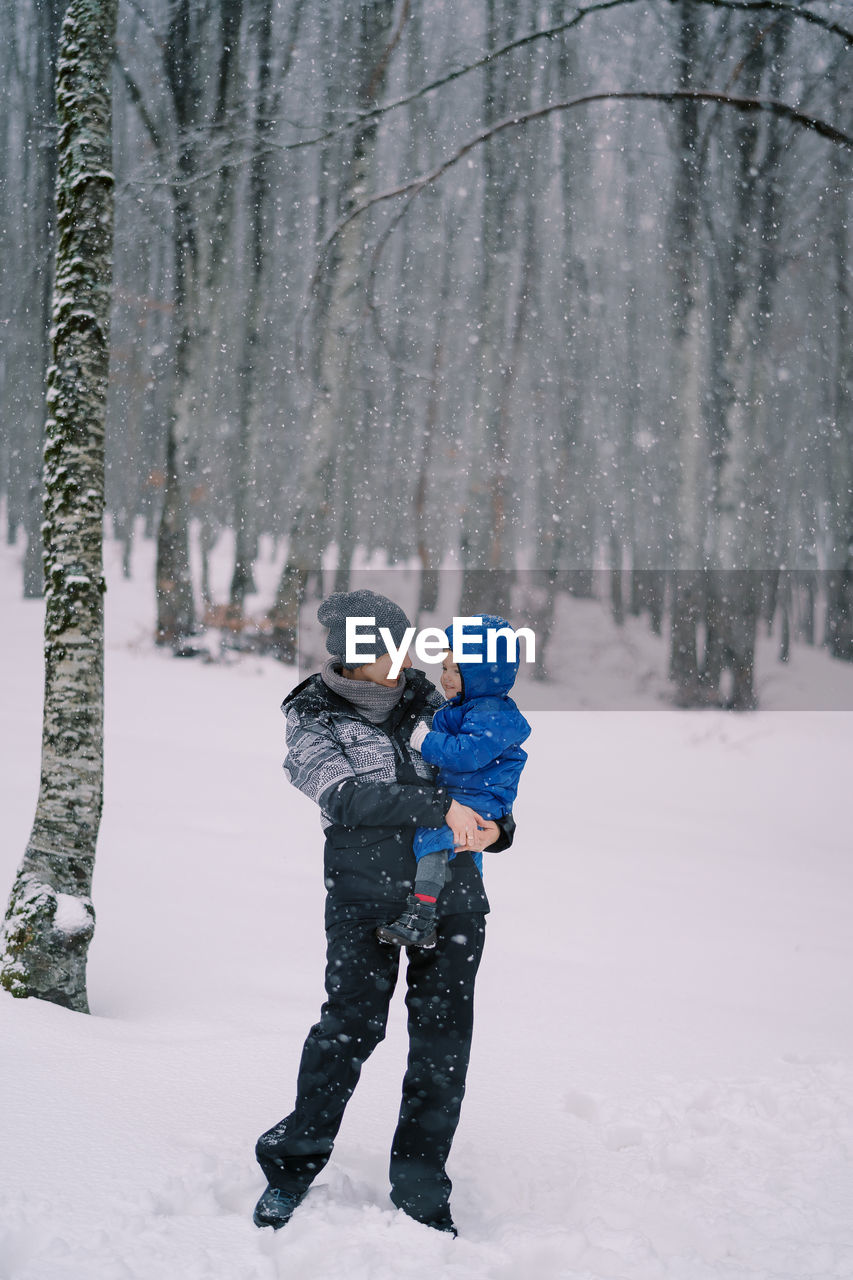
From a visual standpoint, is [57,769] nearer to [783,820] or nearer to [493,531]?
[783,820]

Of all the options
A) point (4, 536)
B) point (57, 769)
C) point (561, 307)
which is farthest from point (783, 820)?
point (4, 536)

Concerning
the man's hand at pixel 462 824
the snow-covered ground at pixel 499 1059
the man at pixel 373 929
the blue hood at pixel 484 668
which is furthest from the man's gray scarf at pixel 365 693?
the snow-covered ground at pixel 499 1059

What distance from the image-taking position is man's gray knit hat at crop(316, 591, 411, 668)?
2.82 meters

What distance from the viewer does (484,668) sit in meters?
2.83

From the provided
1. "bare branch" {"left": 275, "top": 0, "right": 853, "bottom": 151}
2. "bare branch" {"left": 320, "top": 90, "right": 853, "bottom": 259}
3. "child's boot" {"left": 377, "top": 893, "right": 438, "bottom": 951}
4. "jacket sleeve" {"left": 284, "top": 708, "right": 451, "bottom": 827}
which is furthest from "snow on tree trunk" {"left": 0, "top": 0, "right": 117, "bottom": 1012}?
"child's boot" {"left": 377, "top": 893, "right": 438, "bottom": 951}

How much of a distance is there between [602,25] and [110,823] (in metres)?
9.08

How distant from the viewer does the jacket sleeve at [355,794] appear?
8.86ft

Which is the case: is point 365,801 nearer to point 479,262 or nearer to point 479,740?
point 479,740

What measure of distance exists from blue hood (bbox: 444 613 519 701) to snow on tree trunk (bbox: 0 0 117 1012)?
230 centimetres

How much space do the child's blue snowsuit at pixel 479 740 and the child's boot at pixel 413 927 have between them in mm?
141

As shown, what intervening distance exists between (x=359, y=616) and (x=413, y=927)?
940 millimetres

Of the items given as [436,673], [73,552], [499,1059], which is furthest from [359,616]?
[436,673]

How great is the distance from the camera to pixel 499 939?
6.07 metres

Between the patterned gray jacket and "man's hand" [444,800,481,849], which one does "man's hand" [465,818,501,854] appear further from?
the patterned gray jacket
